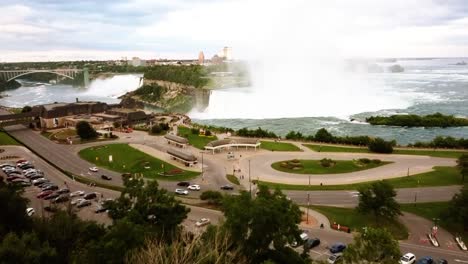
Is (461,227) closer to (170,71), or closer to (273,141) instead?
(273,141)

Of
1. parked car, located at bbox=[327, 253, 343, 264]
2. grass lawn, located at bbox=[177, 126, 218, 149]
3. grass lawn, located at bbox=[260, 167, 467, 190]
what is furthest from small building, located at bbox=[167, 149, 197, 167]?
parked car, located at bbox=[327, 253, 343, 264]

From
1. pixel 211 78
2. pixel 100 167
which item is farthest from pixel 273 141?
pixel 211 78

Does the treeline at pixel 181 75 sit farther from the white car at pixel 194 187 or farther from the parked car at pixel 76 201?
the parked car at pixel 76 201

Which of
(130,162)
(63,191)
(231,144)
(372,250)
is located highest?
(372,250)

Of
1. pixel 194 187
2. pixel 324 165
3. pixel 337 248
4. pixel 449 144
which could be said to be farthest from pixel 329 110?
pixel 337 248

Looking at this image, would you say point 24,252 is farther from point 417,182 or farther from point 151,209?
point 417,182

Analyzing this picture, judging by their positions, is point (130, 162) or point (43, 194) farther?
point (130, 162)

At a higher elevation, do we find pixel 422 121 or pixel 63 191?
pixel 422 121

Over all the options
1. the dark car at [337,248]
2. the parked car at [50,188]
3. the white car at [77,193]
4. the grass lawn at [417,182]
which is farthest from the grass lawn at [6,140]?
the dark car at [337,248]
